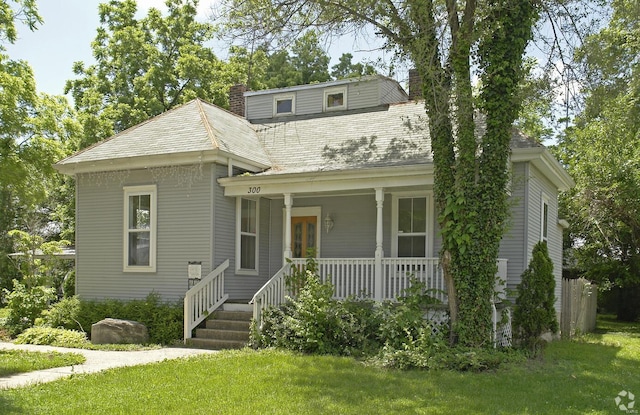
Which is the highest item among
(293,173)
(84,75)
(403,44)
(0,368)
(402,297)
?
(84,75)

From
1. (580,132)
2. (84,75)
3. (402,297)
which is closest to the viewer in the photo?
(402,297)

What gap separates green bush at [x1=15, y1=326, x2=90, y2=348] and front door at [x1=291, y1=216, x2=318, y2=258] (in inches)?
202

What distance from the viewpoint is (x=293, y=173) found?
1314 cm

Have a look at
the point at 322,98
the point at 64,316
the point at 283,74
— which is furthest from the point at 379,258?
the point at 283,74

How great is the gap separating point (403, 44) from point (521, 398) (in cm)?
648

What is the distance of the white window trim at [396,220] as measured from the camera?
13414 mm

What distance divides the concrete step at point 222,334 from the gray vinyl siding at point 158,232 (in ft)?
4.67

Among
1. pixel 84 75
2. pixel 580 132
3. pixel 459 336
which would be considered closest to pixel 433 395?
pixel 459 336

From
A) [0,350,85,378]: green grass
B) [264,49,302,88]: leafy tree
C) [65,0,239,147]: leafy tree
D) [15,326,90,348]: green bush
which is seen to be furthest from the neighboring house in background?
[264,49,302,88]: leafy tree

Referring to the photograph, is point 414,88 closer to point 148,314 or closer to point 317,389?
point 148,314

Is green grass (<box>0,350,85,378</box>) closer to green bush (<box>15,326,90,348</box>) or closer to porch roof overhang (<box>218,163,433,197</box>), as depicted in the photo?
green bush (<box>15,326,90,348</box>)

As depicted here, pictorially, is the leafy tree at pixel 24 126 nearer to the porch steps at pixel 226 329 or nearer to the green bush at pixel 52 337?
the green bush at pixel 52 337

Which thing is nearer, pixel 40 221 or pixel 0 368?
pixel 0 368

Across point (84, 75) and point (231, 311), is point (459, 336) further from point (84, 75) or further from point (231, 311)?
point (84, 75)
